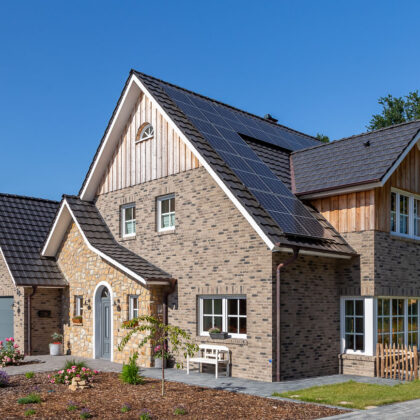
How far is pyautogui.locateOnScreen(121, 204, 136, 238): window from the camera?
19.7 meters

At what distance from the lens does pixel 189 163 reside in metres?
17.1

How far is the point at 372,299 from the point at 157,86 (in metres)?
9.77

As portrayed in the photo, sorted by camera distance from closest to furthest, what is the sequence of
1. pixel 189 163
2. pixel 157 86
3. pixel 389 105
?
1. pixel 189 163
2. pixel 157 86
3. pixel 389 105

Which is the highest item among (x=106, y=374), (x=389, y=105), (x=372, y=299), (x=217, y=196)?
(x=389, y=105)

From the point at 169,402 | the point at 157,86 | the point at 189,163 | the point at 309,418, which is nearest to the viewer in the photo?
the point at 309,418

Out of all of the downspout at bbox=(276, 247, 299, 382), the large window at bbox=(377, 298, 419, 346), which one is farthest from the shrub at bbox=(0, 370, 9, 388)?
the large window at bbox=(377, 298, 419, 346)

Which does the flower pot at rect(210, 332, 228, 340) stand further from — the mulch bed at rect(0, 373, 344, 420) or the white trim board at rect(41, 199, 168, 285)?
the white trim board at rect(41, 199, 168, 285)

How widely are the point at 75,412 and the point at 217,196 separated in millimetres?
7445

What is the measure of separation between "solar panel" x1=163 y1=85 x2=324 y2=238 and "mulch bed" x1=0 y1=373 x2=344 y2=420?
4.69m

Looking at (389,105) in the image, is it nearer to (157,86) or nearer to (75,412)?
(157,86)

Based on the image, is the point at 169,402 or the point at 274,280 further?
the point at 274,280

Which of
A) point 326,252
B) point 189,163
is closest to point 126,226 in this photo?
point 189,163

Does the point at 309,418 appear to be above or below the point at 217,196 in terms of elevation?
below

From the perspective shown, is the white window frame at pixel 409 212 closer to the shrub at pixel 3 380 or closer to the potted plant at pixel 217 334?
the potted plant at pixel 217 334
